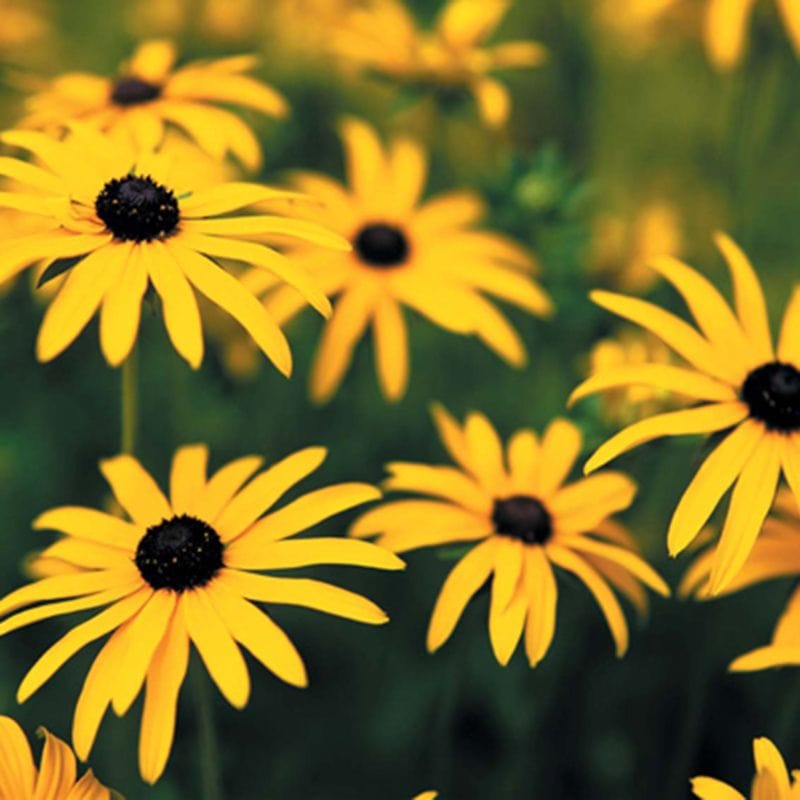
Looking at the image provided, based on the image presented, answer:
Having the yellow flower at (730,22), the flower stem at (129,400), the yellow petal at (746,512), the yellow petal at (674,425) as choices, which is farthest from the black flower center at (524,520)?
the yellow flower at (730,22)

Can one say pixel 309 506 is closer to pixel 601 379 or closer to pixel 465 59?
pixel 601 379

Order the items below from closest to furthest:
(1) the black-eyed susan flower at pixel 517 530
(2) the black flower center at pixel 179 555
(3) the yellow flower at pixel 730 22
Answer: (2) the black flower center at pixel 179 555, (1) the black-eyed susan flower at pixel 517 530, (3) the yellow flower at pixel 730 22

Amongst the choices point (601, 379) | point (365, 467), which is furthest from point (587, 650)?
point (601, 379)

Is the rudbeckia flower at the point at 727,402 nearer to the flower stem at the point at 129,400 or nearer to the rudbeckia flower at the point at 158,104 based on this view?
the flower stem at the point at 129,400

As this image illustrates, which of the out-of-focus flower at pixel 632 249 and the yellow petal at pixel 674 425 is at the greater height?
the out-of-focus flower at pixel 632 249

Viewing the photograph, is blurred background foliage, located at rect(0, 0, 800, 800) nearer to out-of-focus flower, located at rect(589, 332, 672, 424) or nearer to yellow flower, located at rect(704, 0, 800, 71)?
out-of-focus flower, located at rect(589, 332, 672, 424)

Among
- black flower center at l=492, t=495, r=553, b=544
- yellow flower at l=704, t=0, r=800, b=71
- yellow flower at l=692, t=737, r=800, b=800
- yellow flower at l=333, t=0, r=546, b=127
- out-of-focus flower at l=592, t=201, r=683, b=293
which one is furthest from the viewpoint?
out-of-focus flower at l=592, t=201, r=683, b=293

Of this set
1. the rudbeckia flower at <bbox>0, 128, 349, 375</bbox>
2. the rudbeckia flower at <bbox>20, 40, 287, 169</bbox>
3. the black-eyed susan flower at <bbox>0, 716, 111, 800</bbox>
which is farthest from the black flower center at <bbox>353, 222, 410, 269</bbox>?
the black-eyed susan flower at <bbox>0, 716, 111, 800</bbox>
